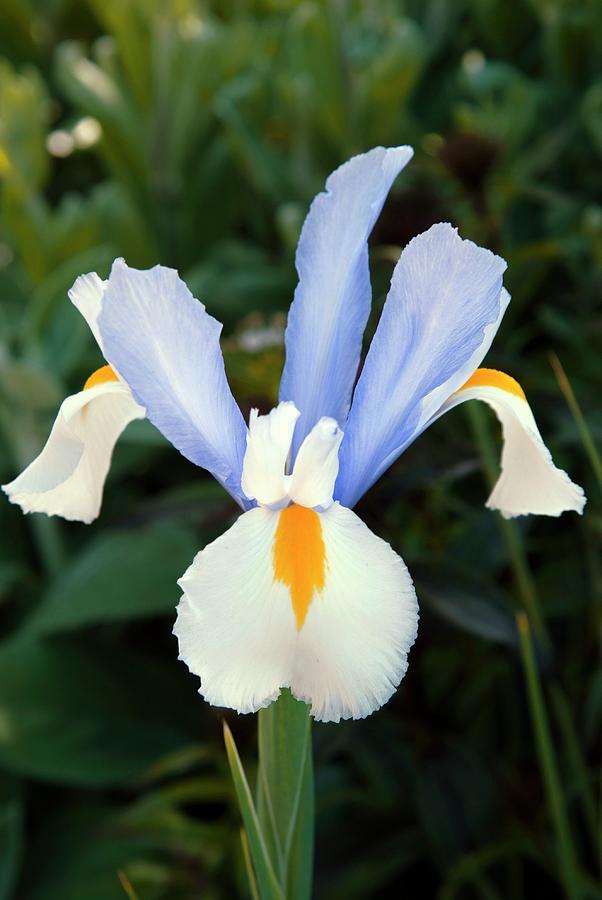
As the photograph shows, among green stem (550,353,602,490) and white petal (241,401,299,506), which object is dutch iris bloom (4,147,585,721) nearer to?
white petal (241,401,299,506)

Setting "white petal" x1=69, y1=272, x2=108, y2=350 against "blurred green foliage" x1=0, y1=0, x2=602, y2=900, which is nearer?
"white petal" x1=69, y1=272, x2=108, y2=350

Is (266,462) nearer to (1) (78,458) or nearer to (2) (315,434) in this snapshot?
(2) (315,434)

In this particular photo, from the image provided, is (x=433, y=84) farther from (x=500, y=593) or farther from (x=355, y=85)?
(x=500, y=593)

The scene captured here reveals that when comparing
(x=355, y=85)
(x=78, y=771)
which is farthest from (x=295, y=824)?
(x=355, y=85)

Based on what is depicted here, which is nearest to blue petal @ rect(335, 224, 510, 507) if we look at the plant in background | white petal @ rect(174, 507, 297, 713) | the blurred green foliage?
the plant in background

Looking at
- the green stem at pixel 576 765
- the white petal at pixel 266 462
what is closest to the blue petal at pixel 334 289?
the white petal at pixel 266 462

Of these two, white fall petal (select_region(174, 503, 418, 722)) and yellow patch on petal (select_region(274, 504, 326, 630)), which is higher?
yellow patch on petal (select_region(274, 504, 326, 630))

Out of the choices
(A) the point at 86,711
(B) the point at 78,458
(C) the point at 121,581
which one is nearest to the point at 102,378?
(B) the point at 78,458
